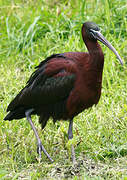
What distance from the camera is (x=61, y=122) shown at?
230 inches

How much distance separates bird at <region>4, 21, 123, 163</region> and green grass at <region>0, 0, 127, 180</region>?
21 cm

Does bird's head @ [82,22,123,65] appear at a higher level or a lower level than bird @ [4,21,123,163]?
higher

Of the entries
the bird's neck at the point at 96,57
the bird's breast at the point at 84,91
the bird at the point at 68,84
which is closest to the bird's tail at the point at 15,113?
the bird at the point at 68,84

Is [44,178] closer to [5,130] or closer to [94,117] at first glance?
[5,130]

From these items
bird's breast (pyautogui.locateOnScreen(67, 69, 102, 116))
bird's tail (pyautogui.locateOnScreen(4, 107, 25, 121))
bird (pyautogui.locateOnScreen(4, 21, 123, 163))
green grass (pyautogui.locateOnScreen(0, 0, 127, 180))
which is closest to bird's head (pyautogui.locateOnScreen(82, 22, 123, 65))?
bird (pyautogui.locateOnScreen(4, 21, 123, 163))

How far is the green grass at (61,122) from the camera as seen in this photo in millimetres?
4699

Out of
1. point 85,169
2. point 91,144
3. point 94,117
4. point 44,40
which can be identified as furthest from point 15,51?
point 85,169

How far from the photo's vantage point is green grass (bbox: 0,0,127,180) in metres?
4.70

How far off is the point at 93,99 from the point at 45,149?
904 millimetres

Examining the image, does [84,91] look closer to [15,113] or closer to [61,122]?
[15,113]

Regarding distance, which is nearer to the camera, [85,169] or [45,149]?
[85,169]

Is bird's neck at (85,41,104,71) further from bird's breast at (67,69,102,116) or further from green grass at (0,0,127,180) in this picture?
green grass at (0,0,127,180)

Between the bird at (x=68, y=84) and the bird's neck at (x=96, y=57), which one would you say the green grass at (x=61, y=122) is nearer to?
the bird at (x=68, y=84)

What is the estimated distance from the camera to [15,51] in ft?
25.3
